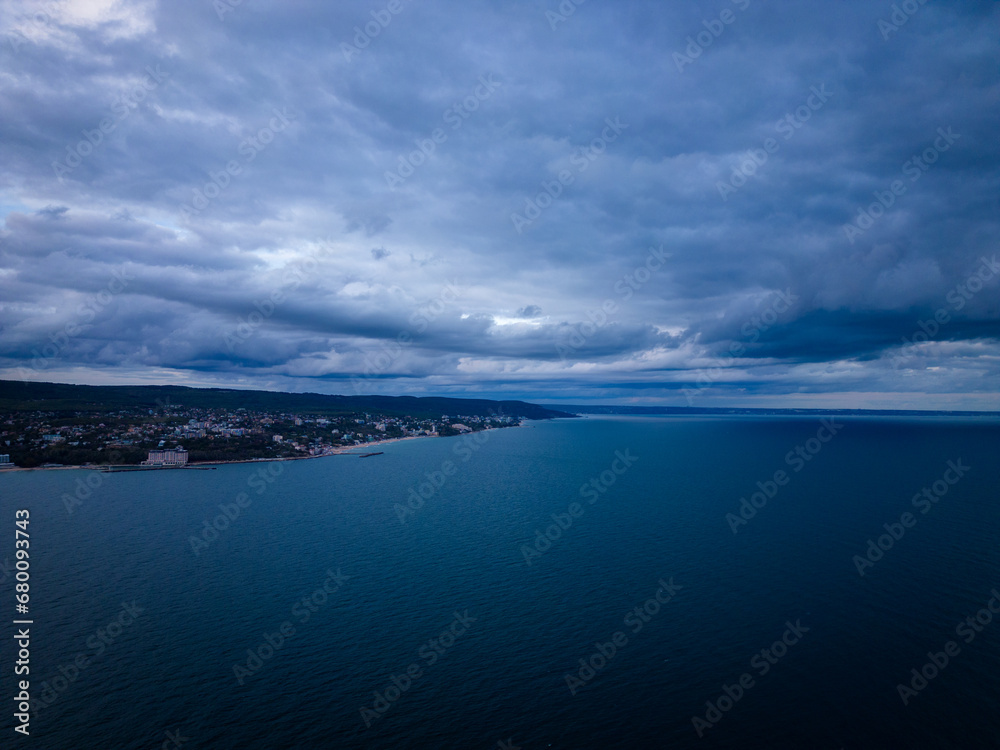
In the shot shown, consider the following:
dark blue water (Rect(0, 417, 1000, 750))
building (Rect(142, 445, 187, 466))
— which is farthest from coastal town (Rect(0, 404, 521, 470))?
dark blue water (Rect(0, 417, 1000, 750))

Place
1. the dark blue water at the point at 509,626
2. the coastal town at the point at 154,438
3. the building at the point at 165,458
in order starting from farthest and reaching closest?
1. the building at the point at 165,458
2. the coastal town at the point at 154,438
3. the dark blue water at the point at 509,626

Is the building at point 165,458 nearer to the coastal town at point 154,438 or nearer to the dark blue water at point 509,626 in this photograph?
the coastal town at point 154,438

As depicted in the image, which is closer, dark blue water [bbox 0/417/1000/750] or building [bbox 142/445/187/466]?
dark blue water [bbox 0/417/1000/750]

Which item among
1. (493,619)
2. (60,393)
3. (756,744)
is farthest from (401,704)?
(60,393)

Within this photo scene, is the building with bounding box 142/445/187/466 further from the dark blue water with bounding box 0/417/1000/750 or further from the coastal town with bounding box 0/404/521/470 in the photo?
the dark blue water with bounding box 0/417/1000/750

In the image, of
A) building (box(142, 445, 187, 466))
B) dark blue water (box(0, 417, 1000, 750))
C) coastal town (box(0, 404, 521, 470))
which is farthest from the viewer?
building (box(142, 445, 187, 466))

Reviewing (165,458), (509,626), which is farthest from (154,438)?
(509,626)

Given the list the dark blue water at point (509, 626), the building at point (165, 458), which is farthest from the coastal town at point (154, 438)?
the dark blue water at point (509, 626)

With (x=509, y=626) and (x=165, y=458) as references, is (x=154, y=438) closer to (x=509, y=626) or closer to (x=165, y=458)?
(x=165, y=458)

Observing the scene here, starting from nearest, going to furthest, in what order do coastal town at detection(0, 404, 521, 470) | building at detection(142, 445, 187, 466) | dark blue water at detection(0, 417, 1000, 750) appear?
1. dark blue water at detection(0, 417, 1000, 750)
2. coastal town at detection(0, 404, 521, 470)
3. building at detection(142, 445, 187, 466)
